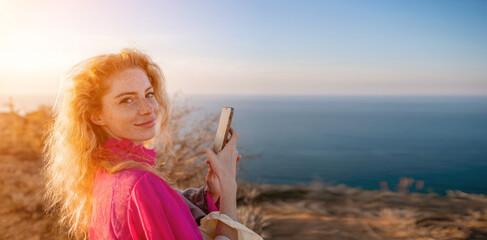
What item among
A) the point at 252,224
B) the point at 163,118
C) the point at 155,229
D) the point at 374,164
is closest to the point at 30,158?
the point at 252,224

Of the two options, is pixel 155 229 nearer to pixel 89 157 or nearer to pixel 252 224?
pixel 89 157

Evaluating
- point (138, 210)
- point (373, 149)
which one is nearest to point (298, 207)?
point (138, 210)

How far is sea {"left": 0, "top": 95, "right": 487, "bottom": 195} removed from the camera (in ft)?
65.8

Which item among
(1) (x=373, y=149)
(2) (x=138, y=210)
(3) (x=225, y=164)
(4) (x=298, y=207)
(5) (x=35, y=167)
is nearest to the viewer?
(2) (x=138, y=210)

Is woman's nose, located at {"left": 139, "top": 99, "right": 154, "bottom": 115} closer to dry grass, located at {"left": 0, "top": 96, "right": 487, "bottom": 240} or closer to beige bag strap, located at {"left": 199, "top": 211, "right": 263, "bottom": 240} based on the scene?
beige bag strap, located at {"left": 199, "top": 211, "right": 263, "bottom": 240}

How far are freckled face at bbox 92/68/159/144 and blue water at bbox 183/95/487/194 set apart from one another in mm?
5691

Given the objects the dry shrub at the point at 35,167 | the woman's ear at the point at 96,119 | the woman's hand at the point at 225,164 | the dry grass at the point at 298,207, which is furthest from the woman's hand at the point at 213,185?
the dry grass at the point at 298,207

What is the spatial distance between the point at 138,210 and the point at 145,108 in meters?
0.43

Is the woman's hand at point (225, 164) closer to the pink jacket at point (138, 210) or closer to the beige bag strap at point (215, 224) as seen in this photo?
the beige bag strap at point (215, 224)

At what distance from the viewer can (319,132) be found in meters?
78.9

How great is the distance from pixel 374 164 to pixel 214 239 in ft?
148

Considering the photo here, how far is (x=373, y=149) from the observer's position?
6156cm

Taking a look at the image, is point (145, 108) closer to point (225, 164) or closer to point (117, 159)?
point (117, 159)

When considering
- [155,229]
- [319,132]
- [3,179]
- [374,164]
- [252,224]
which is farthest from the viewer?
[319,132]
